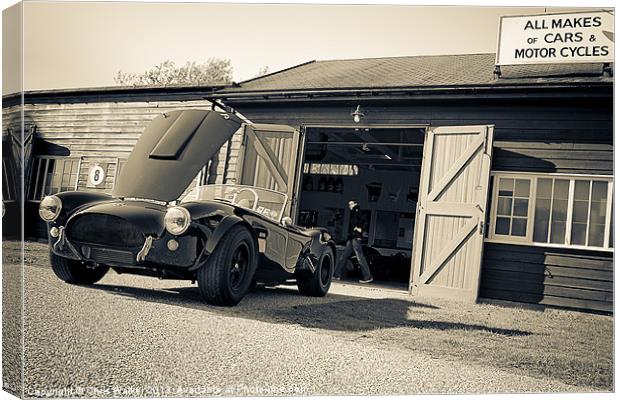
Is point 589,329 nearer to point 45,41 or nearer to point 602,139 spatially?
point 602,139

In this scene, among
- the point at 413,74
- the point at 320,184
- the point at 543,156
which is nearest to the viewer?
the point at 543,156

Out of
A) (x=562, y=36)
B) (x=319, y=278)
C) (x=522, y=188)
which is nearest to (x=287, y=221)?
(x=319, y=278)

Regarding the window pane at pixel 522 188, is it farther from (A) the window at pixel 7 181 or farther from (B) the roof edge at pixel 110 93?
(A) the window at pixel 7 181

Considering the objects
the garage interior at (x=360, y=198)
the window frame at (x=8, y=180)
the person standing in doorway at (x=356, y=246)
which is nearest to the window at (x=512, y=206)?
the garage interior at (x=360, y=198)

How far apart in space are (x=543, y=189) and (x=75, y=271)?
3179 millimetres

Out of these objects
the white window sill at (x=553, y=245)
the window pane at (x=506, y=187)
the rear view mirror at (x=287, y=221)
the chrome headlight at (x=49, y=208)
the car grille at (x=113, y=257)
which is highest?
the window pane at (x=506, y=187)

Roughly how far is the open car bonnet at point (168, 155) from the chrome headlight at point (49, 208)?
1.21 feet

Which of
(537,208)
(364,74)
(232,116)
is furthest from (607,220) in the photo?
(232,116)

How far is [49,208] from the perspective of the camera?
3.81m

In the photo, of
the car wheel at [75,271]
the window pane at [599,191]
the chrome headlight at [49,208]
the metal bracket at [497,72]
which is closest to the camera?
the car wheel at [75,271]

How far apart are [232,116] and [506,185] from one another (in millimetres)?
1998

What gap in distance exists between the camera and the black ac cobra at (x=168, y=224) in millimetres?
3746

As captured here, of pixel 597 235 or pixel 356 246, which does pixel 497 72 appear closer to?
pixel 597 235

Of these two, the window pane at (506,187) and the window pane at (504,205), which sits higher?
the window pane at (506,187)
